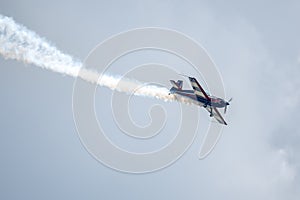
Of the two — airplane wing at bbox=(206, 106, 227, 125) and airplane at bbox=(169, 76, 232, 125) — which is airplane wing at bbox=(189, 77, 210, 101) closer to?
airplane at bbox=(169, 76, 232, 125)

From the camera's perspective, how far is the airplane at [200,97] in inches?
2995

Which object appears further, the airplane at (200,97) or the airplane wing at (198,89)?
the airplane at (200,97)

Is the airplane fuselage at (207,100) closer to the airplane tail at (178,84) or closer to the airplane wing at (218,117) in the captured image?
the airplane tail at (178,84)

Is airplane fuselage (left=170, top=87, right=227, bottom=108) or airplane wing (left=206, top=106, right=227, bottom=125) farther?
airplane wing (left=206, top=106, right=227, bottom=125)

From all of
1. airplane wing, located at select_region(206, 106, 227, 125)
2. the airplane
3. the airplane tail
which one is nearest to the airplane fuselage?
the airplane

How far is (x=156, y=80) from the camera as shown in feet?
253

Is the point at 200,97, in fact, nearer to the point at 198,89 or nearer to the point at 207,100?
the point at 207,100

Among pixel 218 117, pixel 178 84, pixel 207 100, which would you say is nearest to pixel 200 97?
pixel 207 100

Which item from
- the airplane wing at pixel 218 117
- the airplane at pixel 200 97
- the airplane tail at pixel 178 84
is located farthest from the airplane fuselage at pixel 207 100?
the airplane wing at pixel 218 117

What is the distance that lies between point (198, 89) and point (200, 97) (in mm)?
3116

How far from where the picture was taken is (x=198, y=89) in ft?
247

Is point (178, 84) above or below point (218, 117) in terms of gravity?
above

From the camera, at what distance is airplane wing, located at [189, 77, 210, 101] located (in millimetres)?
72731

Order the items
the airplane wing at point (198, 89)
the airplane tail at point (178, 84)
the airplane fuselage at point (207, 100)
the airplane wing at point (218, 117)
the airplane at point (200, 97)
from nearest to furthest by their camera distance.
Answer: the airplane wing at point (198, 89) < the airplane at point (200, 97) < the airplane fuselage at point (207, 100) < the airplane tail at point (178, 84) < the airplane wing at point (218, 117)
